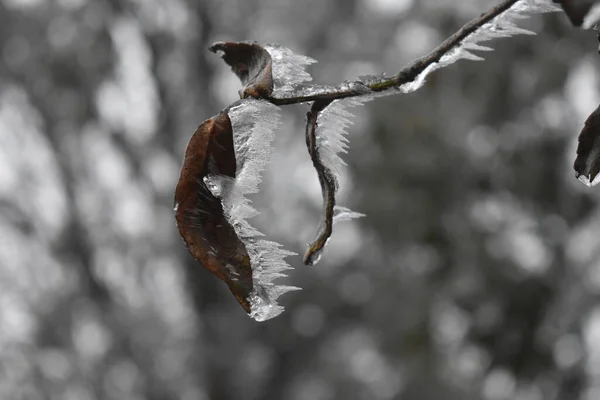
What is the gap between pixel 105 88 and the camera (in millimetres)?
5988

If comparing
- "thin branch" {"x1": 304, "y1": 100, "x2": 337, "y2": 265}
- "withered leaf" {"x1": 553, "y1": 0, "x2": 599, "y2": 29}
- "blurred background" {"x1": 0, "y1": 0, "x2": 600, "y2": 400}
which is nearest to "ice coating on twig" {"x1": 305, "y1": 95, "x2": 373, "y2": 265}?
"thin branch" {"x1": 304, "y1": 100, "x2": 337, "y2": 265}

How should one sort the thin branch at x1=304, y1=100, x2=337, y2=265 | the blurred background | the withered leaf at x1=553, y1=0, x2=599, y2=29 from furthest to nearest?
the blurred background
the thin branch at x1=304, y1=100, x2=337, y2=265
the withered leaf at x1=553, y1=0, x2=599, y2=29

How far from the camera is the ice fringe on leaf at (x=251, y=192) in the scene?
0.53m

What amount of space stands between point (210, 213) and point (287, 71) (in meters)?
0.14

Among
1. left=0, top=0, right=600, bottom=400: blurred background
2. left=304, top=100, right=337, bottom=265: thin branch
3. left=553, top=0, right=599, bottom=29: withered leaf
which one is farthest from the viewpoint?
left=0, top=0, right=600, bottom=400: blurred background

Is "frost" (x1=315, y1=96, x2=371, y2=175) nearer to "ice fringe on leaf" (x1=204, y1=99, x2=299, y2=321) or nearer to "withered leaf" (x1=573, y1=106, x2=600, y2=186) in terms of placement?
"ice fringe on leaf" (x1=204, y1=99, x2=299, y2=321)

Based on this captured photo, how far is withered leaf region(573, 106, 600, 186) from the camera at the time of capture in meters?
0.52

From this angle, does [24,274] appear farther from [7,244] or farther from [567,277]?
[567,277]

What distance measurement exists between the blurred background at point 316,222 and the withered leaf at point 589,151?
3007 millimetres

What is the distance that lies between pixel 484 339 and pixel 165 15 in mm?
3904

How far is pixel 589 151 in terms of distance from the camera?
0.53 metres

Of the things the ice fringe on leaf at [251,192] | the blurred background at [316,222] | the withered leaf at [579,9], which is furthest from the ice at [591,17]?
the blurred background at [316,222]

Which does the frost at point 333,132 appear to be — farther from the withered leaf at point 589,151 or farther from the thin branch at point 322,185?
the withered leaf at point 589,151

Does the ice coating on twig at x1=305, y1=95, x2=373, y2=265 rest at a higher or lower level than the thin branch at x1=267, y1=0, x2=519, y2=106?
lower
